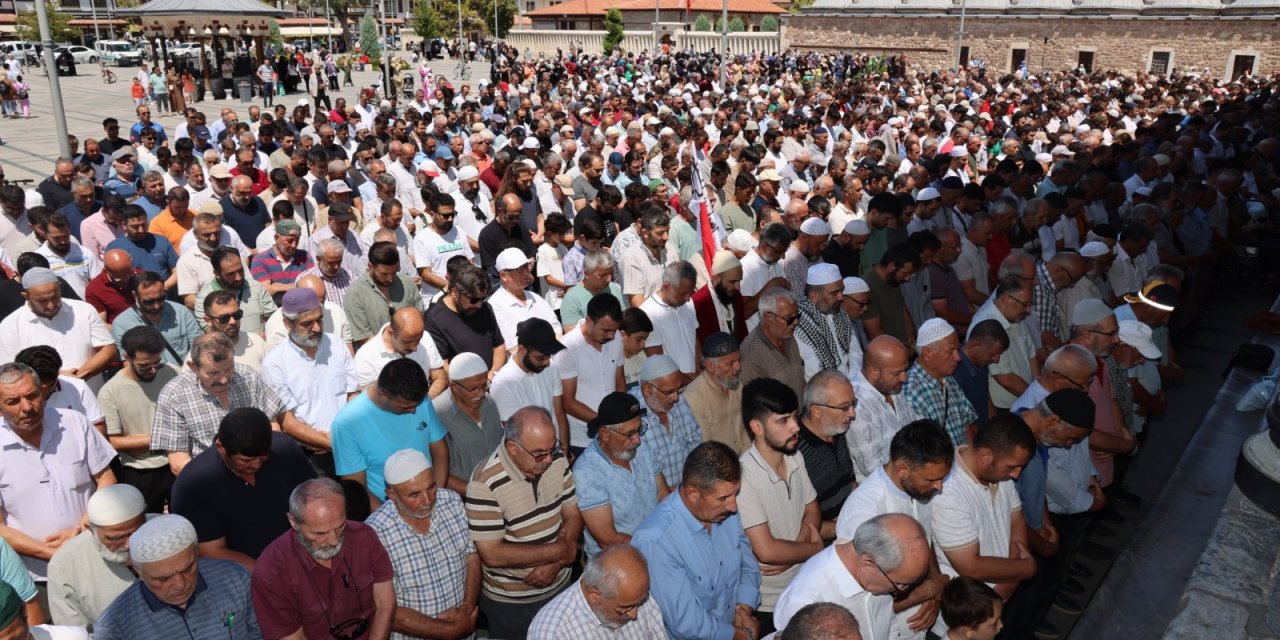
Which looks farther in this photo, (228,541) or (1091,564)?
(1091,564)

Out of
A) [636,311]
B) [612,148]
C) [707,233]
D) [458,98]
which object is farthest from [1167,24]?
[636,311]

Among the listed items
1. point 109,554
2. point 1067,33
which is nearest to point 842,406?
point 109,554

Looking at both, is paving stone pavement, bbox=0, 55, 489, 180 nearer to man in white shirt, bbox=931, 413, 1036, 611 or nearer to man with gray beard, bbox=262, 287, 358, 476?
man with gray beard, bbox=262, 287, 358, 476

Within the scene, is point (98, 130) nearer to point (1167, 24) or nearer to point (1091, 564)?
point (1091, 564)

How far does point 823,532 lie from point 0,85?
3138 centimetres

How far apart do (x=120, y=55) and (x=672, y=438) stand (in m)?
60.8

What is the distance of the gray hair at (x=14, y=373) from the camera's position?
160 inches

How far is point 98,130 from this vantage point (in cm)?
2472

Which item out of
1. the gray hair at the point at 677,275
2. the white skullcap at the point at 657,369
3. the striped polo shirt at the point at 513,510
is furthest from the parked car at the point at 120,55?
the striped polo shirt at the point at 513,510

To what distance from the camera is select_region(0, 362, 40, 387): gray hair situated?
405cm

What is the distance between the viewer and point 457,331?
5.53 meters

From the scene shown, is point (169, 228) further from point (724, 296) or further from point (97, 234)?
point (724, 296)

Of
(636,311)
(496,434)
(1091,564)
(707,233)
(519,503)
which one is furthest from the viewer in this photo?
(707,233)

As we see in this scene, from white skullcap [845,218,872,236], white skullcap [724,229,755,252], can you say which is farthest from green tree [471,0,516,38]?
white skullcap [724,229,755,252]
